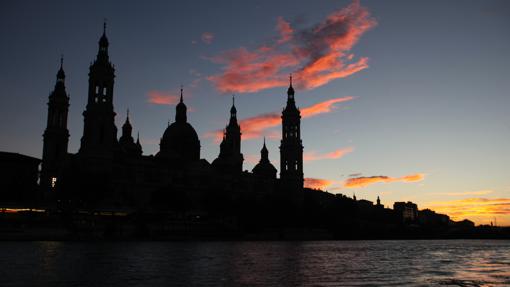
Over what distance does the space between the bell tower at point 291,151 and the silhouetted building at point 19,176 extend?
6571 cm

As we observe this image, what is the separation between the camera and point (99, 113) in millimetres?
105375

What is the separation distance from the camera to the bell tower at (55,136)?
110m

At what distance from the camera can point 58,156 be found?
11162cm

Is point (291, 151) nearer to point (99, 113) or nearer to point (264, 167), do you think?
point (264, 167)

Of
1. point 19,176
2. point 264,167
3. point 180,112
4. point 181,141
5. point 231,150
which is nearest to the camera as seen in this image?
point 19,176

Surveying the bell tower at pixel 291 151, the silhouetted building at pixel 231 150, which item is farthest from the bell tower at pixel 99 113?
the bell tower at pixel 291 151

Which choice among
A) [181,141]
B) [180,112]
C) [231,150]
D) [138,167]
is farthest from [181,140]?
[138,167]

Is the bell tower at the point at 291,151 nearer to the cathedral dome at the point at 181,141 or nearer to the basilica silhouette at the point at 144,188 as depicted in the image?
the basilica silhouette at the point at 144,188

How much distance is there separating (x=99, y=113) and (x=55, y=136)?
13237 millimetres

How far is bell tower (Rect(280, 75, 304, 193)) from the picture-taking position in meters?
150

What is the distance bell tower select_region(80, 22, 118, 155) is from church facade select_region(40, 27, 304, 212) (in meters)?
0.18

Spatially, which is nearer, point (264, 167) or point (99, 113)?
point (99, 113)

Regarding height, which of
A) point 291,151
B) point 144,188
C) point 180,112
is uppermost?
point 180,112

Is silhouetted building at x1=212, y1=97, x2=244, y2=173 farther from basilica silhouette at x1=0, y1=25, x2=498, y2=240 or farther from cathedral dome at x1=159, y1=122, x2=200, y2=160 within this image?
cathedral dome at x1=159, y1=122, x2=200, y2=160
